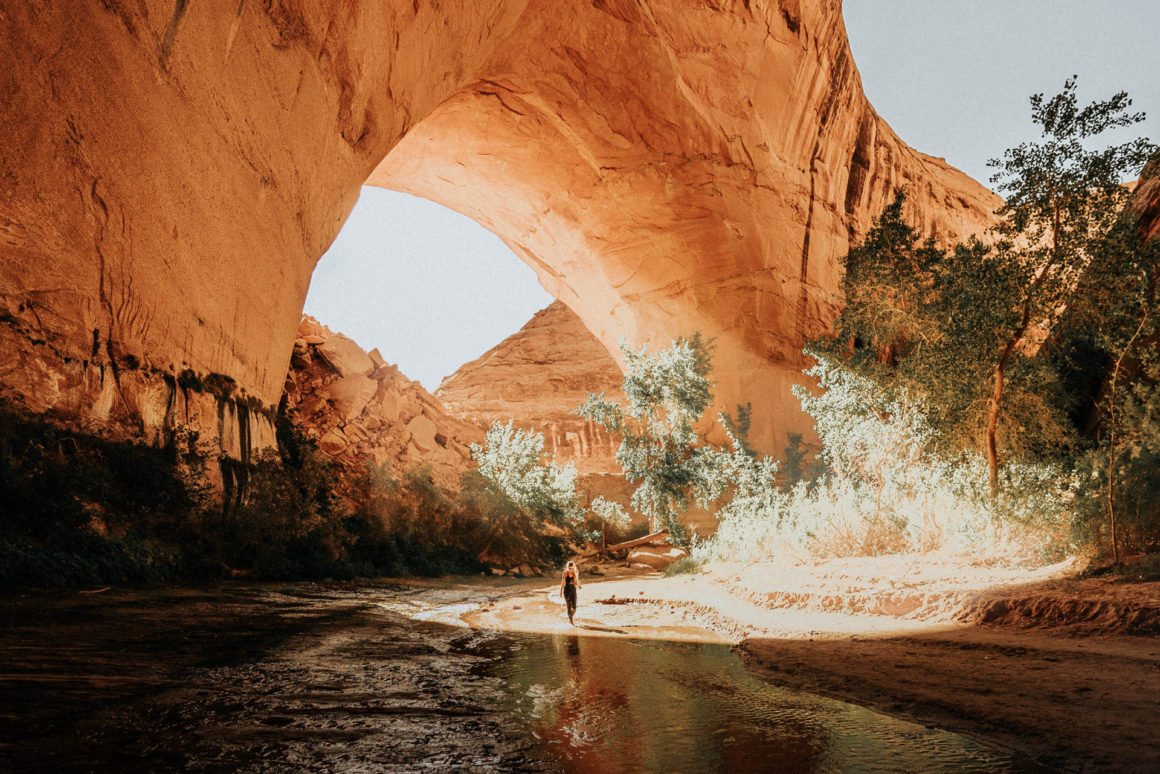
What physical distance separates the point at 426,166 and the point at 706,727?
23806 millimetres

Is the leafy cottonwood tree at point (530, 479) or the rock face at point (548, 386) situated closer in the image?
the leafy cottonwood tree at point (530, 479)

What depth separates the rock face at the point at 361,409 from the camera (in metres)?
22.8

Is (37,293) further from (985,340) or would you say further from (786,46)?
(786,46)

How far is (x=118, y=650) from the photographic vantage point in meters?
3.95

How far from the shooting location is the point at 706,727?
137 inches

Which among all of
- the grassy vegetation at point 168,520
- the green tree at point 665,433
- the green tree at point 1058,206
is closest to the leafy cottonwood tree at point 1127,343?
the green tree at point 1058,206

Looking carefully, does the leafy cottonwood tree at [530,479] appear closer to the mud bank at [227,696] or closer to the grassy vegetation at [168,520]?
the grassy vegetation at [168,520]

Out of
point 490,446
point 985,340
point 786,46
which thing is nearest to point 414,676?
point 985,340

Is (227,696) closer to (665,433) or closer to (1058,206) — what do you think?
(1058,206)

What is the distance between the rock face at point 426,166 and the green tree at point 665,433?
3.85m

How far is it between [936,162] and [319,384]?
3052 centimetres

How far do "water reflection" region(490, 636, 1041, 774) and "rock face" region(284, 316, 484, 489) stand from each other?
17.3m

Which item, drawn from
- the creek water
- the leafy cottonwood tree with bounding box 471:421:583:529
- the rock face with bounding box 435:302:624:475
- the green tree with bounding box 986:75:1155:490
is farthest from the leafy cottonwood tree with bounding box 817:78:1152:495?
the rock face with bounding box 435:302:624:475

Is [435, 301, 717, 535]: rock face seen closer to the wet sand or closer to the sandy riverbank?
the sandy riverbank
